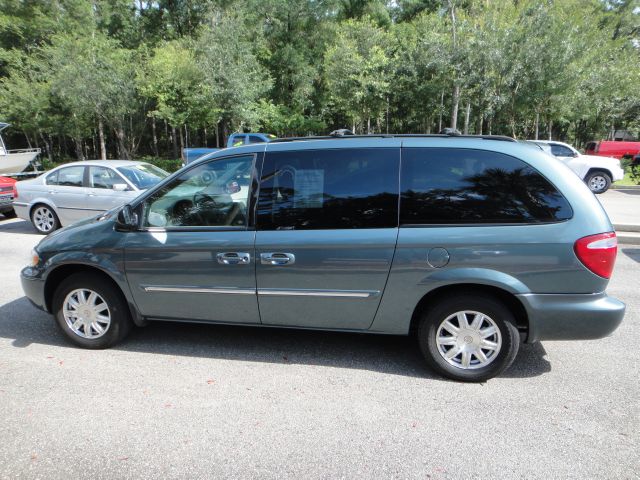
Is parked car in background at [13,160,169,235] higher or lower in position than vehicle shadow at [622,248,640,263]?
higher

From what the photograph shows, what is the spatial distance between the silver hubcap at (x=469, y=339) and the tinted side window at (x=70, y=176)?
858cm

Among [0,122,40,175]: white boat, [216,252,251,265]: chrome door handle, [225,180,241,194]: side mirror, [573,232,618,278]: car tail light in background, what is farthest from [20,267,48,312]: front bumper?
[0,122,40,175]: white boat

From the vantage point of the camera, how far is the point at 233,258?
348 cm

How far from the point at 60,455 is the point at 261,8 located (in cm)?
3368

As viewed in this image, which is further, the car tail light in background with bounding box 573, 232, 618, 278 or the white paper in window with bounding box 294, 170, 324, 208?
the white paper in window with bounding box 294, 170, 324, 208

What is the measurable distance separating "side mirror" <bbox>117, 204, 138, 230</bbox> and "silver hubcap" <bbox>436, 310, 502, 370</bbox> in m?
2.60

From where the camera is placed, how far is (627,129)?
29.7 meters

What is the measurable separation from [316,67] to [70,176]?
25.5 metres

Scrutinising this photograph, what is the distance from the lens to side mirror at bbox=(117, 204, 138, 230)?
3623 millimetres

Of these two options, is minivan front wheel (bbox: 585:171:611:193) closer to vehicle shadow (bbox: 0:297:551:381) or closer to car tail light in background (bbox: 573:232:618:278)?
vehicle shadow (bbox: 0:297:551:381)

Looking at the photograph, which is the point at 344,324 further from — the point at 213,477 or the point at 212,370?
the point at 213,477

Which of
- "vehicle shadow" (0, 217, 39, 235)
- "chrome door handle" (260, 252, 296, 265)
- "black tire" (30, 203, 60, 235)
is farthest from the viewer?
"vehicle shadow" (0, 217, 39, 235)

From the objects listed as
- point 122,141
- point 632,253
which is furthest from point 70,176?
point 122,141

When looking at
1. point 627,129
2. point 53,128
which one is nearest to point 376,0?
point 627,129
